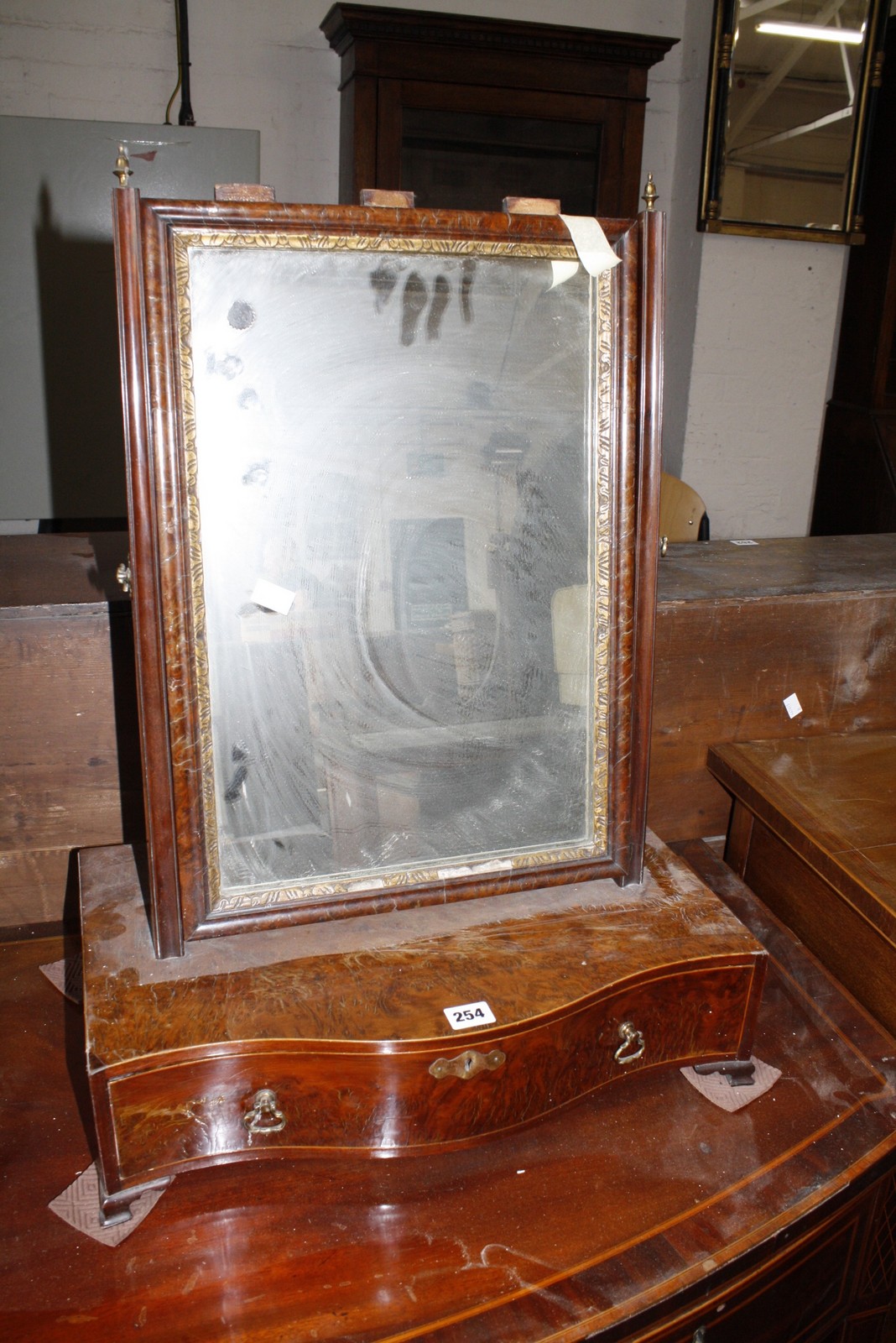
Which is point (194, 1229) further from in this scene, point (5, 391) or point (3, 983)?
point (5, 391)

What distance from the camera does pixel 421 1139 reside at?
808 mm

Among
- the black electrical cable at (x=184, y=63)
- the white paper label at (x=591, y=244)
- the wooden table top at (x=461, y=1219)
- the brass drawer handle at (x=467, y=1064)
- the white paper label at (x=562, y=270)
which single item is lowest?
the wooden table top at (x=461, y=1219)

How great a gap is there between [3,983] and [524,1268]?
0.59 m

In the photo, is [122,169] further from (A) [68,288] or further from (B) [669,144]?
(B) [669,144]

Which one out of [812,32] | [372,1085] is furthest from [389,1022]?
[812,32]

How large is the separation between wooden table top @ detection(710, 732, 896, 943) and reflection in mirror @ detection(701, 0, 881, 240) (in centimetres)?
210

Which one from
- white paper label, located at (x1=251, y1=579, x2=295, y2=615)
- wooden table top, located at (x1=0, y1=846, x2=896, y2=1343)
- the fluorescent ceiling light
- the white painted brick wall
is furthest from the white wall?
wooden table top, located at (x1=0, y1=846, x2=896, y2=1343)

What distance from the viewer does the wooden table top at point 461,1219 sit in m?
0.71

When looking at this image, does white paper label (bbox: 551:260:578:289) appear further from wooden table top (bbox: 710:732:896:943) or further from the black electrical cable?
the black electrical cable

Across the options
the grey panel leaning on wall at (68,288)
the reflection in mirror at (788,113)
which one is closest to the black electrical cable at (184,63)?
the grey panel leaning on wall at (68,288)

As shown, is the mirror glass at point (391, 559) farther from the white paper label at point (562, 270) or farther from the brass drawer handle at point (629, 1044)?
the brass drawer handle at point (629, 1044)

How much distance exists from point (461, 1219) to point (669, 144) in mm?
3054

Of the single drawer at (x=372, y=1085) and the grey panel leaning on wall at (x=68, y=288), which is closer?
the single drawer at (x=372, y=1085)

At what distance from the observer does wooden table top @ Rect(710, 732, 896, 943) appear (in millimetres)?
981
